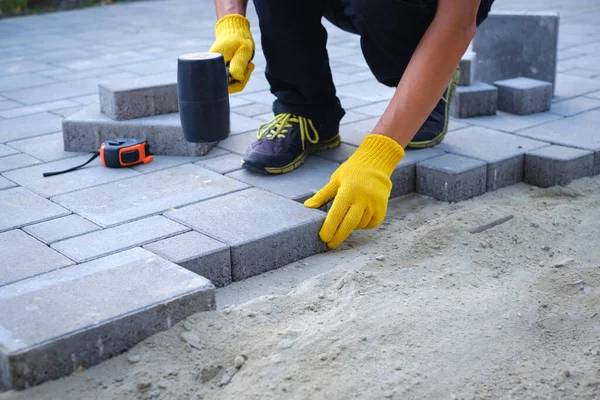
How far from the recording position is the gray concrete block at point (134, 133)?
10.6 feet

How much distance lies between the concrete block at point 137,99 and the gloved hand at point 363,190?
1.23m

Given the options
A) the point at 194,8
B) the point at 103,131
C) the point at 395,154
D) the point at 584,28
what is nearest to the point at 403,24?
the point at 395,154

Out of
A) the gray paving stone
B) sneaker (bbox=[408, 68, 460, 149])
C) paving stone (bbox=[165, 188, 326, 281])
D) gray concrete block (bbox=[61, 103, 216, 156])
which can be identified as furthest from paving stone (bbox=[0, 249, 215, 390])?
sneaker (bbox=[408, 68, 460, 149])

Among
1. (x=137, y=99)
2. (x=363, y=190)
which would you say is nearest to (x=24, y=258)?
(x=363, y=190)

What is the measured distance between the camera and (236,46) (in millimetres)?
2756

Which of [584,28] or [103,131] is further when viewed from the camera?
[584,28]

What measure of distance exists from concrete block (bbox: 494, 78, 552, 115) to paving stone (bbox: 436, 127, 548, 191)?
0.35m

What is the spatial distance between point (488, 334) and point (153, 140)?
1.87m

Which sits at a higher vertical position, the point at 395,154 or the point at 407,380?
the point at 395,154

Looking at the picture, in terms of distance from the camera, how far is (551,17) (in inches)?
156

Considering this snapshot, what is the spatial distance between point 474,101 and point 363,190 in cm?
154

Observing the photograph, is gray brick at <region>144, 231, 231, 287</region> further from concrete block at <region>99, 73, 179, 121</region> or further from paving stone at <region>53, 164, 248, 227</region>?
concrete block at <region>99, 73, 179, 121</region>

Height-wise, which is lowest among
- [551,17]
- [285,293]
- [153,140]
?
[285,293]

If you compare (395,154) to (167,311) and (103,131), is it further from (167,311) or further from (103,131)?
(103,131)
